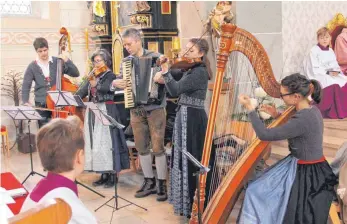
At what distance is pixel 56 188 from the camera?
4.94ft

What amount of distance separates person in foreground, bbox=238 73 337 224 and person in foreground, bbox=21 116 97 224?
4.01ft

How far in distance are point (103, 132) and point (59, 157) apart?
2.67m

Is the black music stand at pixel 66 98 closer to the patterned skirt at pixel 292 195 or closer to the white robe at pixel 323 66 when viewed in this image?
the patterned skirt at pixel 292 195

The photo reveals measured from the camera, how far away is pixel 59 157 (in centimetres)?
158

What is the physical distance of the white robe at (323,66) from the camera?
16.6 feet

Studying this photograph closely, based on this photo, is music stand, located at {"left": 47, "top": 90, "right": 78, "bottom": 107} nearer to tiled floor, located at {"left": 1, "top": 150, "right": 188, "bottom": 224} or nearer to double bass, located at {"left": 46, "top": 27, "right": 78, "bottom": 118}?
double bass, located at {"left": 46, "top": 27, "right": 78, "bottom": 118}

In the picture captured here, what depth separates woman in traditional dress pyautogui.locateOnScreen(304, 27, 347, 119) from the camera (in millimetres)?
5000

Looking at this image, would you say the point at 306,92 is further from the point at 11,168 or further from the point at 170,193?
the point at 11,168

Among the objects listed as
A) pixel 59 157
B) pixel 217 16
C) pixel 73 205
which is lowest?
pixel 73 205

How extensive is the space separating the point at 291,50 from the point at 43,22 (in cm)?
412

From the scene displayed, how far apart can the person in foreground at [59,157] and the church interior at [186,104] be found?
2 cm

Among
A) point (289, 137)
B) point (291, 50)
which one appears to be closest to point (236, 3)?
point (291, 50)

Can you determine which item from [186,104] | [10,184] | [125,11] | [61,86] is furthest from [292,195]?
[125,11]

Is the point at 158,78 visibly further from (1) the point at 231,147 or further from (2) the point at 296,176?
(2) the point at 296,176
